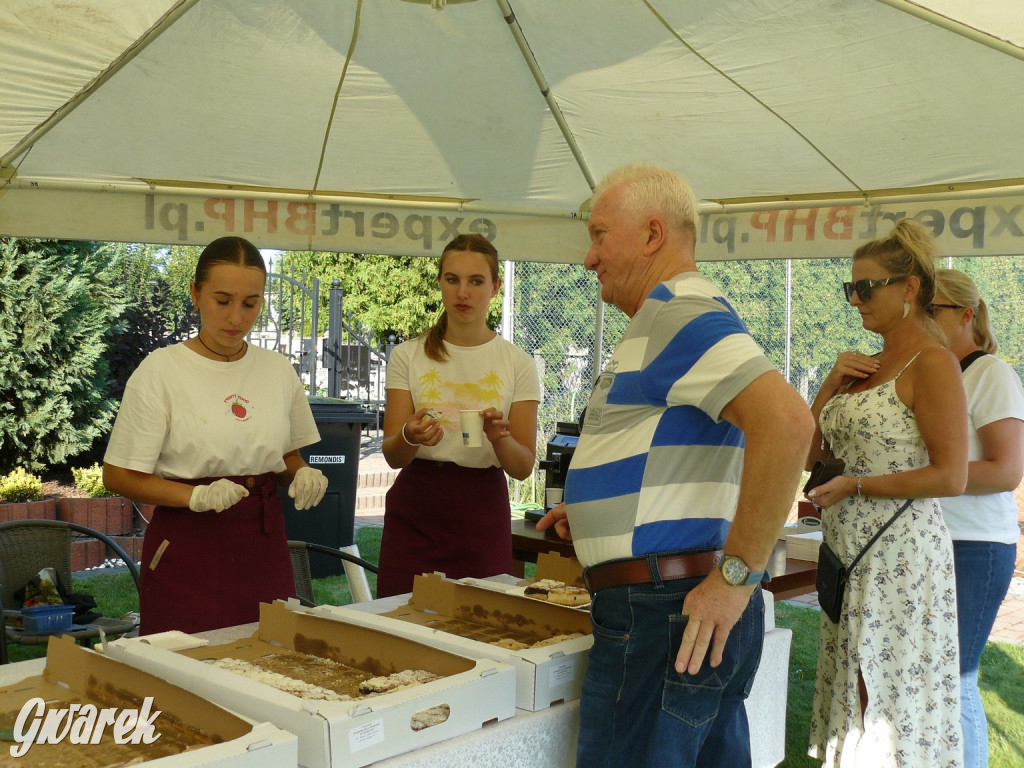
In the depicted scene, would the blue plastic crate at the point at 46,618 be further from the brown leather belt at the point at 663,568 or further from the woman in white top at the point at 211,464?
the brown leather belt at the point at 663,568

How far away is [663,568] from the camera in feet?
5.25

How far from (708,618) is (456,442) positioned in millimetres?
1465

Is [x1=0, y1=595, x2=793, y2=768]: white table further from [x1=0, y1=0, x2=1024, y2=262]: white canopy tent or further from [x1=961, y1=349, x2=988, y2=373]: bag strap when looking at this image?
[x1=0, y1=0, x2=1024, y2=262]: white canopy tent

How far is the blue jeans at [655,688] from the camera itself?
5.19 ft

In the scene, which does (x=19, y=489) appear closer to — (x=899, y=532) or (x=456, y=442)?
(x=456, y=442)

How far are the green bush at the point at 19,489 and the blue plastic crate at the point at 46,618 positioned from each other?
142 inches

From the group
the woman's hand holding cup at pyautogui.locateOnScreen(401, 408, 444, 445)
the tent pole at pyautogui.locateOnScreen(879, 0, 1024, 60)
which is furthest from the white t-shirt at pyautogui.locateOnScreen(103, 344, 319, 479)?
the tent pole at pyautogui.locateOnScreen(879, 0, 1024, 60)

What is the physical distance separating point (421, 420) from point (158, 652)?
1166 mm

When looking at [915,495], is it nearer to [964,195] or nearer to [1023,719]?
[964,195]

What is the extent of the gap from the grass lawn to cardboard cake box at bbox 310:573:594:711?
93.7 inches

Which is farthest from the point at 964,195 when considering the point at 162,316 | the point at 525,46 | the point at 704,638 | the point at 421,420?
the point at 162,316

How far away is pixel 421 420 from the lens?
270 centimetres

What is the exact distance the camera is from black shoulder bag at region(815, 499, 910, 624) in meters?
A: 2.68

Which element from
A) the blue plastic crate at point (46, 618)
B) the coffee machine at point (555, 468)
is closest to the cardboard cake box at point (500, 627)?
the coffee machine at point (555, 468)
